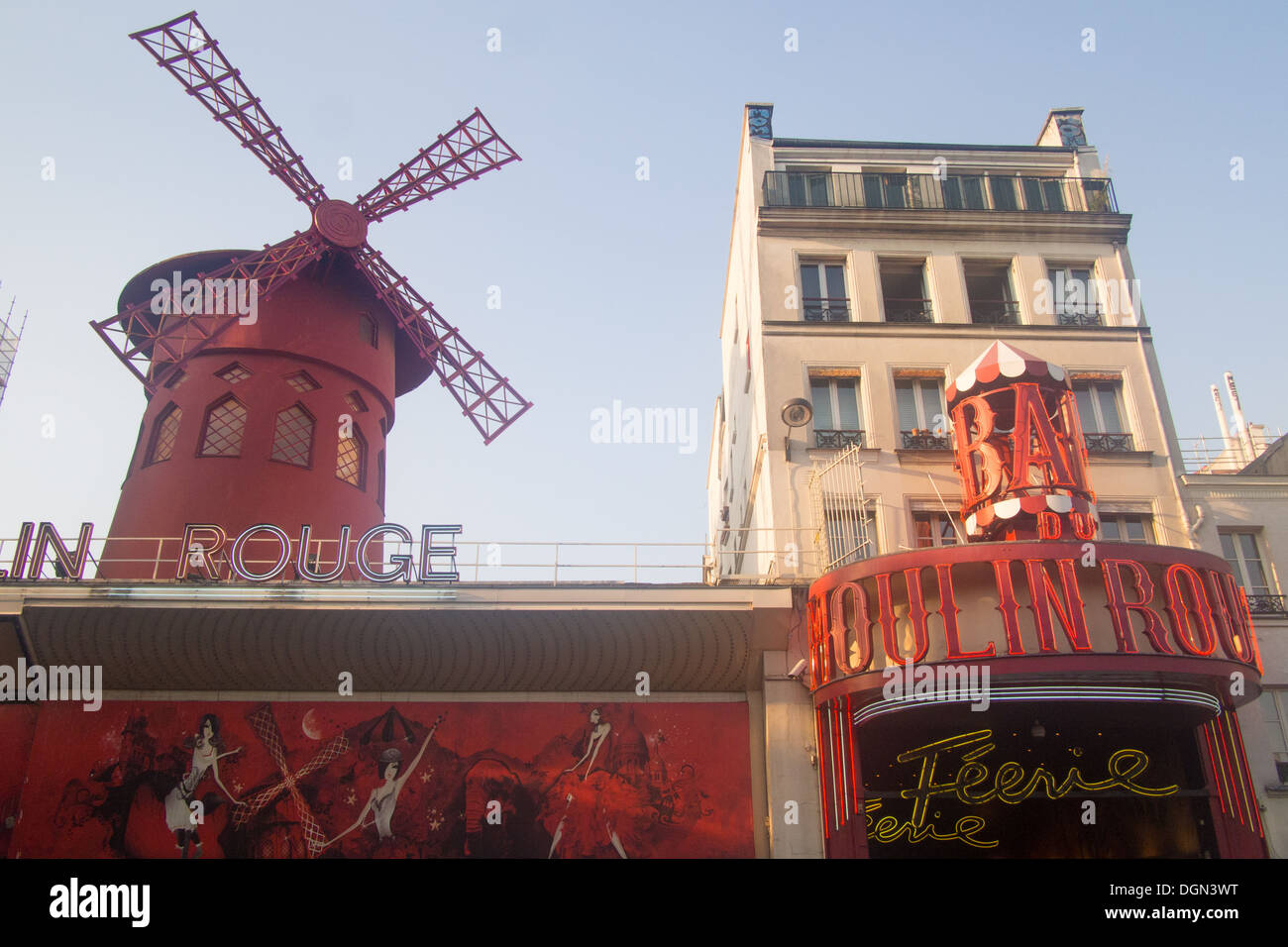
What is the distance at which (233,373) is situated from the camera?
54.6ft

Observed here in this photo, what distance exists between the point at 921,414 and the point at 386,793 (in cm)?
983

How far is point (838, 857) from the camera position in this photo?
12.2 meters

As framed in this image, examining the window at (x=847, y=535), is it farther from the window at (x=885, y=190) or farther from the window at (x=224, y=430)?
the window at (x=224, y=430)

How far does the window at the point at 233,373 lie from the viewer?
16547mm

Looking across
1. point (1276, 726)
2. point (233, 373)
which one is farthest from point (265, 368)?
point (1276, 726)

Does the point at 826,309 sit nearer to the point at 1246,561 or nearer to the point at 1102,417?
the point at 1102,417

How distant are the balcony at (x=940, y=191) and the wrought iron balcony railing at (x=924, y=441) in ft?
15.1

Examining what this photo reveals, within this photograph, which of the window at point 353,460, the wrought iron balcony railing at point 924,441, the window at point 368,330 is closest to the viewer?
the wrought iron balcony railing at point 924,441

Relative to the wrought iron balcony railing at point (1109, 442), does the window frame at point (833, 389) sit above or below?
above

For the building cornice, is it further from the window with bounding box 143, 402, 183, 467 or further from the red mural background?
the red mural background

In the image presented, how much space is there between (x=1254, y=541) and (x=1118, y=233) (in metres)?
5.75

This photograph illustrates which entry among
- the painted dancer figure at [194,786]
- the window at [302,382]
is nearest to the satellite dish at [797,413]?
the window at [302,382]

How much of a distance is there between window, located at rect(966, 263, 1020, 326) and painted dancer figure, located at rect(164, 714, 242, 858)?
13536mm
